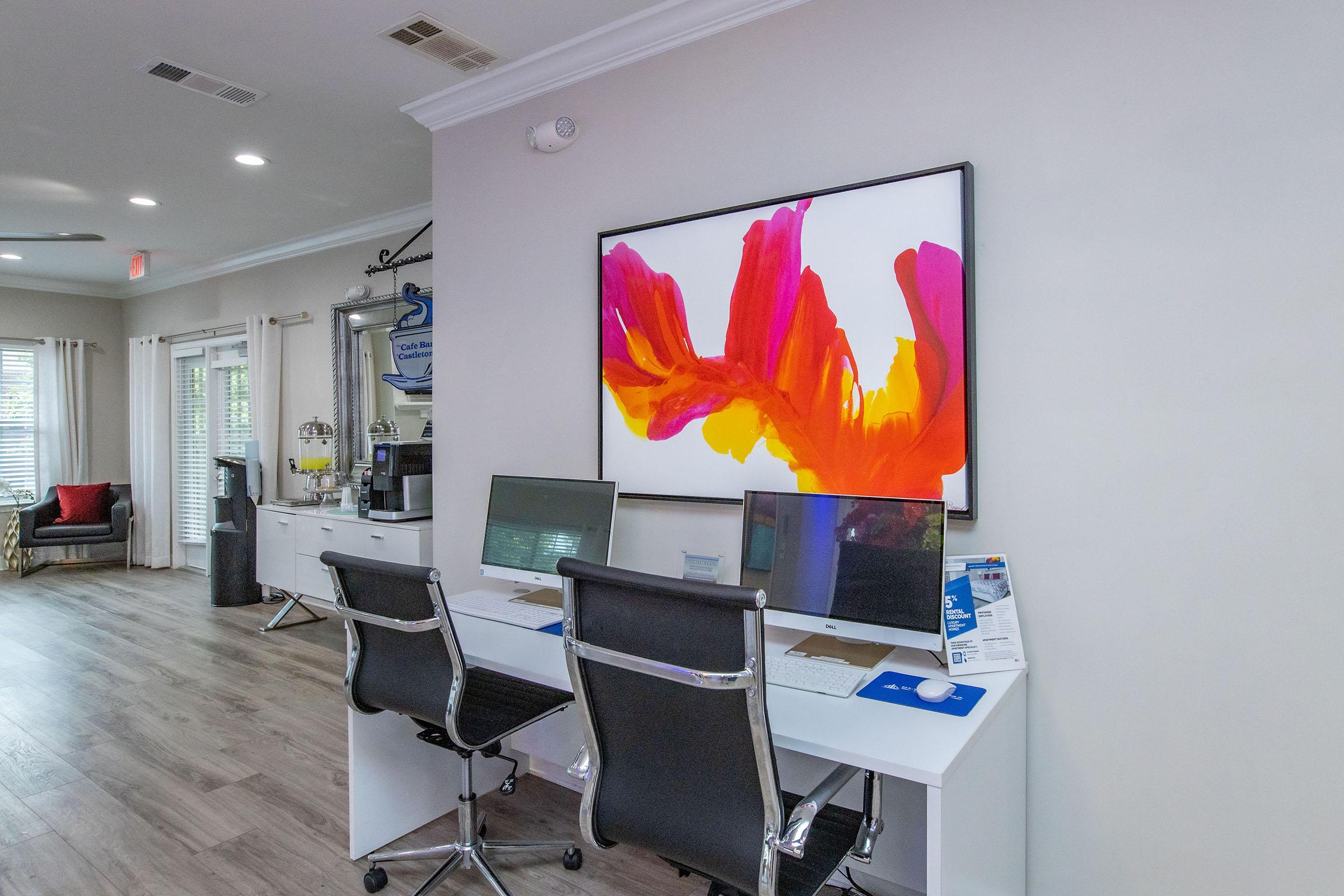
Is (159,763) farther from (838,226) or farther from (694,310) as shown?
(838,226)

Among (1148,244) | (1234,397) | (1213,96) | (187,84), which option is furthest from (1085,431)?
(187,84)

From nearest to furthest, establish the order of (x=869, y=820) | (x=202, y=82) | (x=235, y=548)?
(x=869, y=820), (x=202, y=82), (x=235, y=548)

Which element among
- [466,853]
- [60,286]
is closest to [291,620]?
[466,853]

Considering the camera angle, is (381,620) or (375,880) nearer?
(381,620)

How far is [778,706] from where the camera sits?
1.64 m

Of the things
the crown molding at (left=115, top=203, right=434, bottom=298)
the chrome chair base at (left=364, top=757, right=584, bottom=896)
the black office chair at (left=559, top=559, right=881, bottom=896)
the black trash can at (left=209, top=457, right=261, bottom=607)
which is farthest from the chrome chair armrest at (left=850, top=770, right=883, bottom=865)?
the black trash can at (left=209, top=457, right=261, bottom=607)

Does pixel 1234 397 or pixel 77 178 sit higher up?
pixel 77 178

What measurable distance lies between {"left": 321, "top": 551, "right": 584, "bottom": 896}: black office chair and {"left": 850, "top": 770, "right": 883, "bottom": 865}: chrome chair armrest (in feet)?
3.06

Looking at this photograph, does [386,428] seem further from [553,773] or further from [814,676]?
[814,676]

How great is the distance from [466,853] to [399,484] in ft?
7.45

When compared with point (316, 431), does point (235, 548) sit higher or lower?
lower

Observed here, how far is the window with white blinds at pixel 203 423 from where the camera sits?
6.41 meters

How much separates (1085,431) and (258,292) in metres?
6.14

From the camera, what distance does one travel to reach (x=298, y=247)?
554 centimetres
